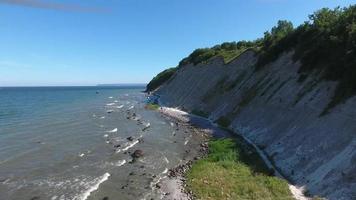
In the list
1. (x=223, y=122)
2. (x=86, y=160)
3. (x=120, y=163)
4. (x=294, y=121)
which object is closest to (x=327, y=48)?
(x=294, y=121)

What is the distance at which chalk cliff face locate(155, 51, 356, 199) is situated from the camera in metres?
24.0

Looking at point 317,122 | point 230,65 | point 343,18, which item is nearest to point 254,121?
point 317,122

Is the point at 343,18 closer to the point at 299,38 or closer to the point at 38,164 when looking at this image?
the point at 299,38

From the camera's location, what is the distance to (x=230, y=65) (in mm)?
75062

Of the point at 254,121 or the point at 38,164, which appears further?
the point at 254,121

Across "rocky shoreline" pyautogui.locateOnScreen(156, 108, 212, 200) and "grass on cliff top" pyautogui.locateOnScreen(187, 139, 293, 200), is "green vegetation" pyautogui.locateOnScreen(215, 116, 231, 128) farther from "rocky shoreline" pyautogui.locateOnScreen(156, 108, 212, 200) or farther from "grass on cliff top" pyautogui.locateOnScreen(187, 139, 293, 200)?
"grass on cliff top" pyautogui.locateOnScreen(187, 139, 293, 200)

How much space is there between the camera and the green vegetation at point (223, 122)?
50.8 meters

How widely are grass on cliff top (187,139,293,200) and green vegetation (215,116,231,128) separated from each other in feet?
48.0

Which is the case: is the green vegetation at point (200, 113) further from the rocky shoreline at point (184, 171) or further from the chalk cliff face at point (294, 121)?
the rocky shoreline at point (184, 171)

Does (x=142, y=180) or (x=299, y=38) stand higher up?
(x=299, y=38)

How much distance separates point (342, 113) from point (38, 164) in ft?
94.4

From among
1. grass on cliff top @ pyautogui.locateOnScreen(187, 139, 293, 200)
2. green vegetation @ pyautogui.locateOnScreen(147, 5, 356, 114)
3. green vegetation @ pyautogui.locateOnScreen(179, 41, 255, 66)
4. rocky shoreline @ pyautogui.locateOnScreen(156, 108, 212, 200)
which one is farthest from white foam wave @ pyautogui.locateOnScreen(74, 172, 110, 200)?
green vegetation @ pyautogui.locateOnScreen(179, 41, 255, 66)

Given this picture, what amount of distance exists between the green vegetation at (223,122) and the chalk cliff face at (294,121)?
1.94ft

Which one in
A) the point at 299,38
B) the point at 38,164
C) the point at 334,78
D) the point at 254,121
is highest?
the point at 299,38
